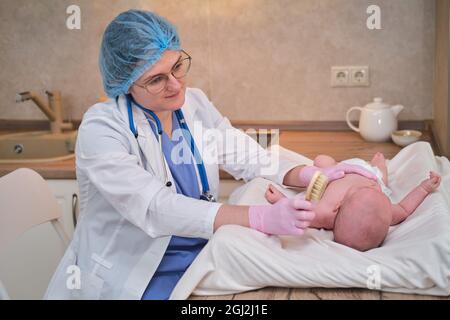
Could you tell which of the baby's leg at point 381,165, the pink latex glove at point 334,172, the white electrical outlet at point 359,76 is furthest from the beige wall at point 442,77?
the pink latex glove at point 334,172

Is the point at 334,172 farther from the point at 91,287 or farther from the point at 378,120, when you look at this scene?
the point at 378,120

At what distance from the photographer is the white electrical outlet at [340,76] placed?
182 centimetres

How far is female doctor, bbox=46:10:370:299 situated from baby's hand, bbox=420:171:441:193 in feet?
0.44

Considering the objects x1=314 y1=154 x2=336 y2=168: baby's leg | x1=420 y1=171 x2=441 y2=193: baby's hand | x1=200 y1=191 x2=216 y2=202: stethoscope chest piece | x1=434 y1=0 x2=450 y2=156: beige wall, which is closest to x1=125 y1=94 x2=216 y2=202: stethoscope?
x1=200 y1=191 x2=216 y2=202: stethoscope chest piece

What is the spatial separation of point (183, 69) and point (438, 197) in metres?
0.47

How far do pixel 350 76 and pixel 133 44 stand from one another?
94 cm

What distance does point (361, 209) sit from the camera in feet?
3.12

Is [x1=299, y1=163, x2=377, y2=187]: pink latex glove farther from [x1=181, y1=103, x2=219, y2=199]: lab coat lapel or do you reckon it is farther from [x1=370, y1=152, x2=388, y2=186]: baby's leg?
[x1=181, y1=103, x2=219, y2=199]: lab coat lapel

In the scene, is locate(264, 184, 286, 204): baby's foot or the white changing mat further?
locate(264, 184, 286, 204): baby's foot

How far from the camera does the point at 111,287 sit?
3.46ft

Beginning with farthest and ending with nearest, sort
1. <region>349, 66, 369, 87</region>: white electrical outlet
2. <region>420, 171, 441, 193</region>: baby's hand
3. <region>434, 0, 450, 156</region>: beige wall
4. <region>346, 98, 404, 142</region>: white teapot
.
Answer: <region>349, 66, 369, 87</region>: white electrical outlet → <region>346, 98, 404, 142</region>: white teapot → <region>434, 0, 450, 156</region>: beige wall → <region>420, 171, 441, 193</region>: baby's hand

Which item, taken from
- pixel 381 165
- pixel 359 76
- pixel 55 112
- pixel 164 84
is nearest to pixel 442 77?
pixel 359 76

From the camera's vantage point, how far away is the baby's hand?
0.97 meters

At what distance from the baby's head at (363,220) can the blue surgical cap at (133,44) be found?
15.9 inches
